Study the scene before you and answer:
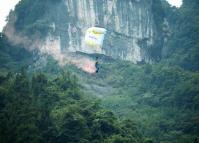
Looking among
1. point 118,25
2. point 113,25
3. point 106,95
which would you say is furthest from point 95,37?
point 118,25

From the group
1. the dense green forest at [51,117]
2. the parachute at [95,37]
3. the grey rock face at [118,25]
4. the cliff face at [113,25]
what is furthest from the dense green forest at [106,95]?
the parachute at [95,37]

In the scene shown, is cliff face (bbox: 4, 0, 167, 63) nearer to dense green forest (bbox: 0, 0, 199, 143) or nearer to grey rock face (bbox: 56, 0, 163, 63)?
grey rock face (bbox: 56, 0, 163, 63)

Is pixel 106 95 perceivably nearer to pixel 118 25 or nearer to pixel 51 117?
pixel 118 25

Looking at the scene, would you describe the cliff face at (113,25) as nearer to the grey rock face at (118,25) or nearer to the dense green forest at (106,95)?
the grey rock face at (118,25)

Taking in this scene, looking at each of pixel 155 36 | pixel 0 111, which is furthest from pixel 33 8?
pixel 0 111

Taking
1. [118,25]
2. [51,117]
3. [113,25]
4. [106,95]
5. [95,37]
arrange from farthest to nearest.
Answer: [118,25] → [113,25] → [106,95] → [51,117] → [95,37]

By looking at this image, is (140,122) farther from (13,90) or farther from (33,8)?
(33,8)
